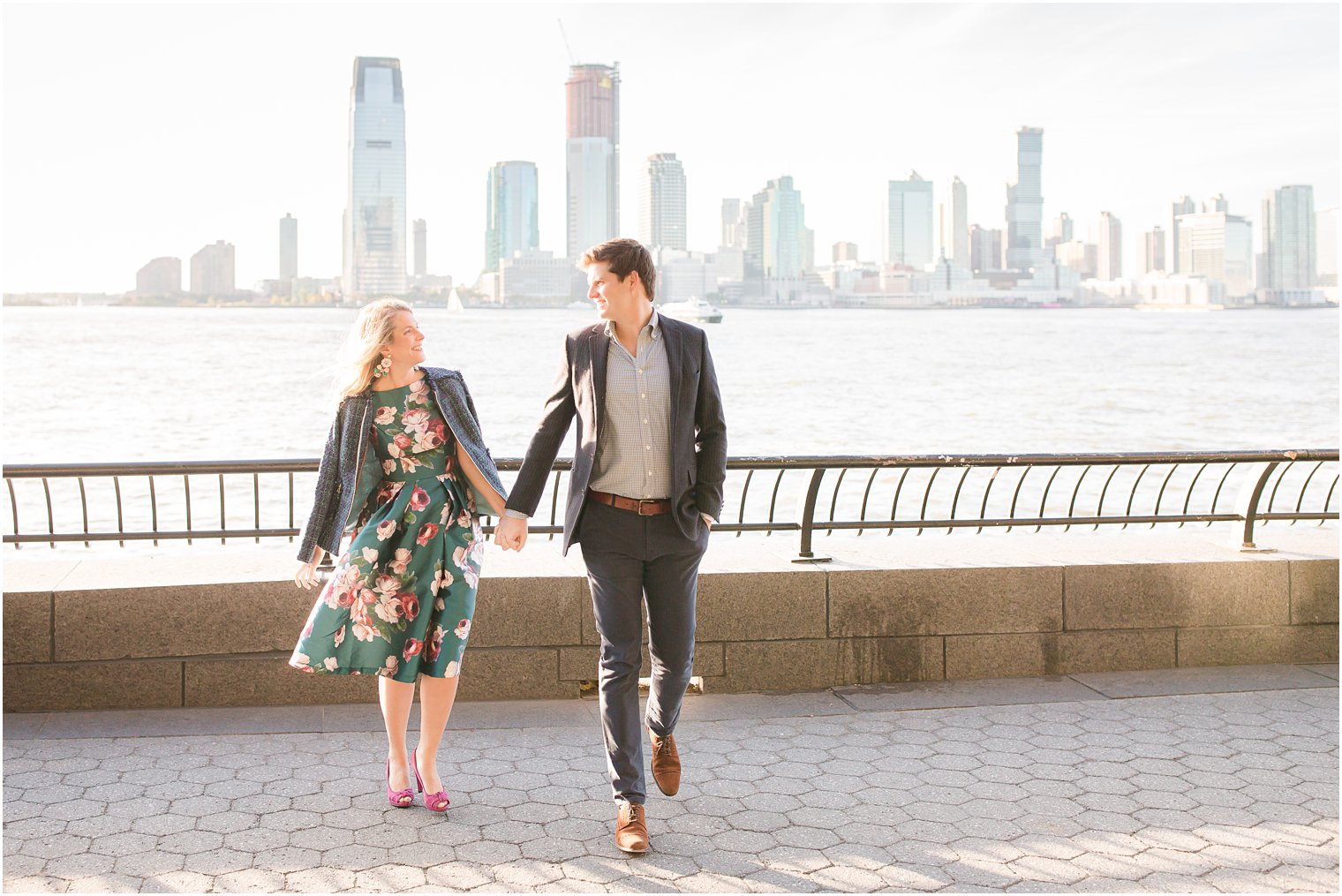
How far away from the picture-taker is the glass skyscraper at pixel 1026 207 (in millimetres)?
161750

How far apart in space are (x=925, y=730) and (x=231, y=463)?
10.1ft

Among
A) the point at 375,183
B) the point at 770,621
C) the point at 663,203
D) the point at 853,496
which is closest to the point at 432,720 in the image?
the point at 770,621

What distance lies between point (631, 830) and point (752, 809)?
0.56m

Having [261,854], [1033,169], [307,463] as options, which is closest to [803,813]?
[261,854]

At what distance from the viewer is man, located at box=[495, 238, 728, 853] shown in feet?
14.0

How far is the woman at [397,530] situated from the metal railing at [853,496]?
1.25m

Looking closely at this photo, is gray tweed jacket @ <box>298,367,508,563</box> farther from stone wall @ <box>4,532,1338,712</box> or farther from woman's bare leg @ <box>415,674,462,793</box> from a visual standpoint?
stone wall @ <box>4,532,1338,712</box>

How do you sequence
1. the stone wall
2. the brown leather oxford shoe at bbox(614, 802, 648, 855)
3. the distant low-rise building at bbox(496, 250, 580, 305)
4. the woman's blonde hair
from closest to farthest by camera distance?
the brown leather oxford shoe at bbox(614, 802, 648, 855) < the woman's blonde hair < the stone wall < the distant low-rise building at bbox(496, 250, 580, 305)

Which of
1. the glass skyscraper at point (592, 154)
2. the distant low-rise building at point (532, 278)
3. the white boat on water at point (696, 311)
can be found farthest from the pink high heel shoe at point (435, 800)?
the glass skyscraper at point (592, 154)

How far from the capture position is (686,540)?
14.1ft

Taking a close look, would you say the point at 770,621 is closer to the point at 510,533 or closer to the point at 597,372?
the point at 510,533

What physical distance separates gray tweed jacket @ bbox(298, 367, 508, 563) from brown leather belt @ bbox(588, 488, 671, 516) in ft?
1.43

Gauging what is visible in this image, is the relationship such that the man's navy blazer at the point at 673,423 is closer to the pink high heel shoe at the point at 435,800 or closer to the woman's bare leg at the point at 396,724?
the woman's bare leg at the point at 396,724

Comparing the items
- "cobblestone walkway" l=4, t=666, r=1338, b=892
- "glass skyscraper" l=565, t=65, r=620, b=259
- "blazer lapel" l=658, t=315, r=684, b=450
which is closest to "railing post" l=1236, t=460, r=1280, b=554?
"cobblestone walkway" l=4, t=666, r=1338, b=892
